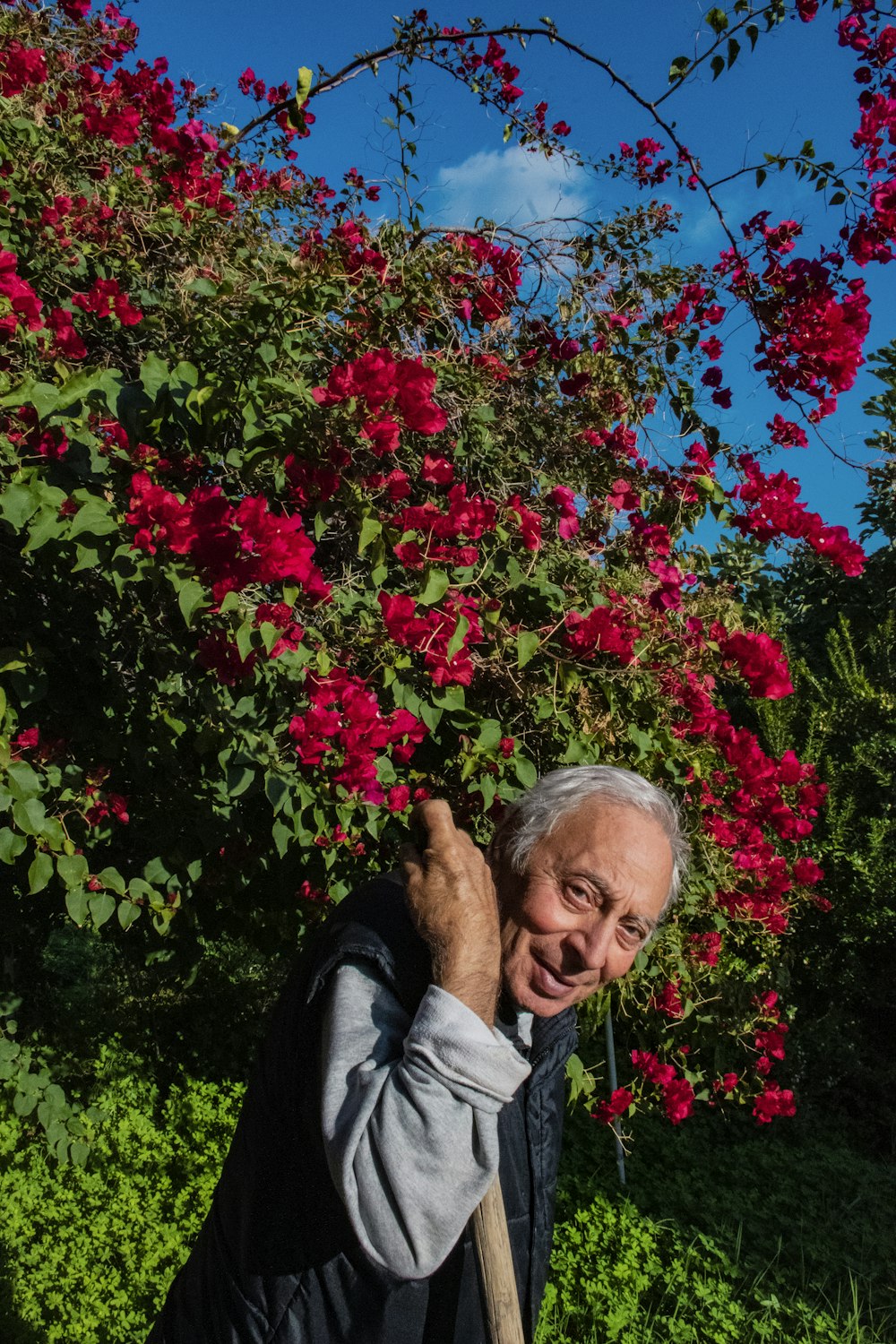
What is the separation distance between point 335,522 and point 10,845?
3.46 ft

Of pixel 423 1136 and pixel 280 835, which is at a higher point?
pixel 280 835

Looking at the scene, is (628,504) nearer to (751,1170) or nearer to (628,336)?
(628,336)

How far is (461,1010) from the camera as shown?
0.98 metres

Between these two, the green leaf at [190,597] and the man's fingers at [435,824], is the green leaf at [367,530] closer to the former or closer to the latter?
the green leaf at [190,597]

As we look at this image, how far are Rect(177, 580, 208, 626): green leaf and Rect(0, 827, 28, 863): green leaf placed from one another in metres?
0.69

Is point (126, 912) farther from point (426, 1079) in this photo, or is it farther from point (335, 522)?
point (426, 1079)

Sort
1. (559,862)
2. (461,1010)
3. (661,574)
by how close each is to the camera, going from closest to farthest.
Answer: (461,1010)
(559,862)
(661,574)

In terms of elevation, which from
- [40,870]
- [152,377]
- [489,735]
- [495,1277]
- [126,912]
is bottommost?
[495,1277]

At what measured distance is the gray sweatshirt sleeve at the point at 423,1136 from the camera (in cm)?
92

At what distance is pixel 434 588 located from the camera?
200 cm

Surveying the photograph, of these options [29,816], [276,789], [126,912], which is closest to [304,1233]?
[276,789]

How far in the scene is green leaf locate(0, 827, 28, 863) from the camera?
2178mm

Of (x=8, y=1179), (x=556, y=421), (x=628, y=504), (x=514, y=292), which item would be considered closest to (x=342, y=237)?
(x=514, y=292)

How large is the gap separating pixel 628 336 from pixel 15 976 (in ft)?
11.7
